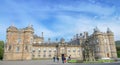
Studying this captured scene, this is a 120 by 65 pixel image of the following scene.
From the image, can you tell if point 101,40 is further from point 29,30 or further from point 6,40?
point 6,40

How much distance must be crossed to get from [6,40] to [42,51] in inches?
777

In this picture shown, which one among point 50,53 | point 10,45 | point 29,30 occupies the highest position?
point 29,30

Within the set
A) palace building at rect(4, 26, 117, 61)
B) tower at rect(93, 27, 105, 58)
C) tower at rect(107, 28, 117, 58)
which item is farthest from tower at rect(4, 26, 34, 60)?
tower at rect(107, 28, 117, 58)

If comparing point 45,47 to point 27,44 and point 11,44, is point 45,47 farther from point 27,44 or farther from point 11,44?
point 11,44

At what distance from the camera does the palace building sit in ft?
187

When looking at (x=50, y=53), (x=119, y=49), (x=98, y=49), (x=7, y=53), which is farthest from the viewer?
(x=119, y=49)

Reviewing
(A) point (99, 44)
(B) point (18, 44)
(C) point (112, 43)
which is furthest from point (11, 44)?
(C) point (112, 43)

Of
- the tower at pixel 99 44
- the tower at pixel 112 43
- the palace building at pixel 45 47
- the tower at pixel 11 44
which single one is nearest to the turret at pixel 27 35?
the palace building at pixel 45 47

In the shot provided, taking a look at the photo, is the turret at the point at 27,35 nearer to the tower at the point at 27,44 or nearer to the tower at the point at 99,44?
the tower at the point at 27,44

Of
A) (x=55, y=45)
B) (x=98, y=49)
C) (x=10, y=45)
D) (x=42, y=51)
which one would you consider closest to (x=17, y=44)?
(x=10, y=45)

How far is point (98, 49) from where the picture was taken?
217 ft

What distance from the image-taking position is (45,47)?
7019 centimetres

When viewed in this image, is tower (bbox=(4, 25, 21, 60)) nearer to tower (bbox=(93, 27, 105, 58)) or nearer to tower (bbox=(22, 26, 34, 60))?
tower (bbox=(22, 26, 34, 60))

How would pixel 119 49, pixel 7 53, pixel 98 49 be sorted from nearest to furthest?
pixel 7 53 < pixel 98 49 < pixel 119 49
